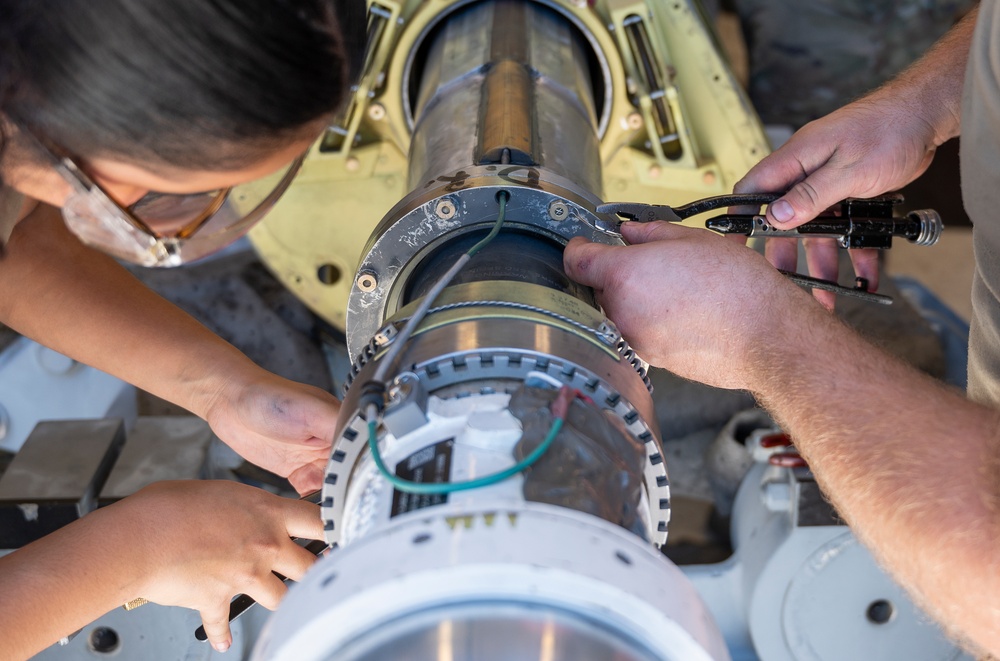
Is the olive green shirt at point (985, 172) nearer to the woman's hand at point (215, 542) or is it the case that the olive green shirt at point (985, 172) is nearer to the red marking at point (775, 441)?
the red marking at point (775, 441)

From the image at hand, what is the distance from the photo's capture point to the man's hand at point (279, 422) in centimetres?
107

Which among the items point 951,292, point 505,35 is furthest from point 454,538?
point 951,292

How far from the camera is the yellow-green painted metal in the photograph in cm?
143

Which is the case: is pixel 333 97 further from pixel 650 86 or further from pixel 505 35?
pixel 650 86

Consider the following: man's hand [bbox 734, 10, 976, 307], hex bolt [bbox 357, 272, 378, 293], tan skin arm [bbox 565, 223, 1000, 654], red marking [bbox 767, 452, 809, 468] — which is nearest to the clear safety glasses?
hex bolt [bbox 357, 272, 378, 293]

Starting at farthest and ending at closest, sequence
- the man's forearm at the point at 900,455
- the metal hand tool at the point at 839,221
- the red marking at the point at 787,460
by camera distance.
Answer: the red marking at the point at 787,460 → the metal hand tool at the point at 839,221 → the man's forearm at the point at 900,455

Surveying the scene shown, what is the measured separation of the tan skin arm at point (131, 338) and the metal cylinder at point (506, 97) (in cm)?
33

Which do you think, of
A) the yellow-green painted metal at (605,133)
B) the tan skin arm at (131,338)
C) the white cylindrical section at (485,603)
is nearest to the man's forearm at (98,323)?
the tan skin arm at (131,338)

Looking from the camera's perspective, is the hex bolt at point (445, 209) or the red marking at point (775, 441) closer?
the hex bolt at point (445, 209)

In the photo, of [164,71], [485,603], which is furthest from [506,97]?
[485,603]

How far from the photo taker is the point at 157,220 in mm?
847

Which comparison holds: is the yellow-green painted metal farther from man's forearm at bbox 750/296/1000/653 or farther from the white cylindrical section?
the white cylindrical section

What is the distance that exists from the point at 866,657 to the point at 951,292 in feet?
5.74

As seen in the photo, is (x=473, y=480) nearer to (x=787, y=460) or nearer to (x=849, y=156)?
(x=849, y=156)
